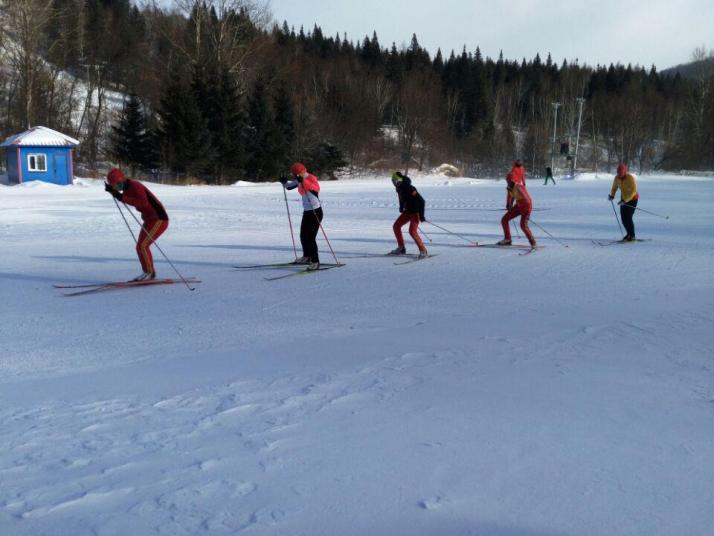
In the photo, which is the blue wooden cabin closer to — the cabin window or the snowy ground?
the cabin window

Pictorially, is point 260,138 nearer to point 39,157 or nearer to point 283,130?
point 283,130

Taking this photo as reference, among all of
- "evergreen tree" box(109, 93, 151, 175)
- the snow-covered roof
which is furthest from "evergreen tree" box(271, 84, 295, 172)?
the snow-covered roof

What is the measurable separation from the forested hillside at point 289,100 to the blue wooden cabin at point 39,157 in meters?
7.02

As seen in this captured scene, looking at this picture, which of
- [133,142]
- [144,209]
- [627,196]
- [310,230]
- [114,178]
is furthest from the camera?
[133,142]

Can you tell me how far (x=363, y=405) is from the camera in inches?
154

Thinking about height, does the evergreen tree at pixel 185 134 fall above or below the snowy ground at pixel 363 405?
above

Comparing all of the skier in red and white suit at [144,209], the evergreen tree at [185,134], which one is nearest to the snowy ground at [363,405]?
the skier in red and white suit at [144,209]

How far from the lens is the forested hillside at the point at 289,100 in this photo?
38125 mm

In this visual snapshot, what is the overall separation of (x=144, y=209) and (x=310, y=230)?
2.46 metres

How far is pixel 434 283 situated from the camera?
8328mm

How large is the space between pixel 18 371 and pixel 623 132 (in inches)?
3096

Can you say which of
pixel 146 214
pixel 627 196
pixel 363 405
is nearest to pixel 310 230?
pixel 146 214

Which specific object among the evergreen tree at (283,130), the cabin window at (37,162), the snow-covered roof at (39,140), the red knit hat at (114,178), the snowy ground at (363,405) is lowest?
the snowy ground at (363,405)

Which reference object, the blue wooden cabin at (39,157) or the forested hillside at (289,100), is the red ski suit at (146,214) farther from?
the forested hillside at (289,100)
